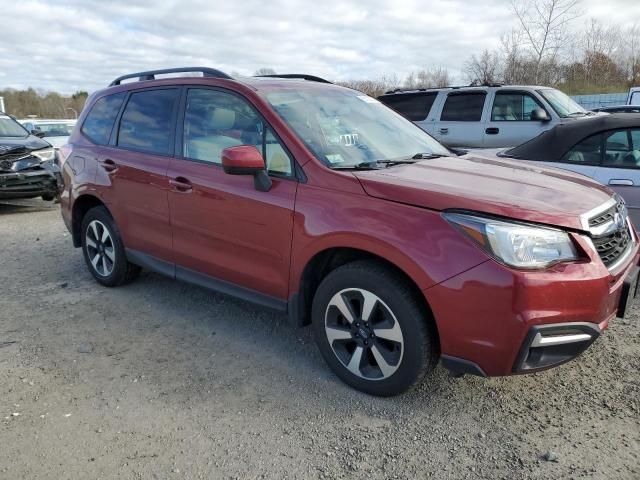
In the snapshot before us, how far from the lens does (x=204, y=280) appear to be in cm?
379

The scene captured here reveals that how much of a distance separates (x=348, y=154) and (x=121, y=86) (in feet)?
8.46

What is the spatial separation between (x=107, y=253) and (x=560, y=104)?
24.3ft

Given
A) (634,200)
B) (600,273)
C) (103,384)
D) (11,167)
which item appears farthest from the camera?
(11,167)

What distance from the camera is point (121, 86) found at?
184 inches

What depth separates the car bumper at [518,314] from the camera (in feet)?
7.84

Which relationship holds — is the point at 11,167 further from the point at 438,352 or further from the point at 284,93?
the point at 438,352

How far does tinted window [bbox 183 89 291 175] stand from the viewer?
129 inches

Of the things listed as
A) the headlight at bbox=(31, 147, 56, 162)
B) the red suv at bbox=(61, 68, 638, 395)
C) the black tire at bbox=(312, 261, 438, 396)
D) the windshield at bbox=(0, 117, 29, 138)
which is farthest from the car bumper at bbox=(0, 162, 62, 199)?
the black tire at bbox=(312, 261, 438, 396)

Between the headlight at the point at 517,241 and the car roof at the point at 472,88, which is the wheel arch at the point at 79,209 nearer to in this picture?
the headlight at the point at 517,241

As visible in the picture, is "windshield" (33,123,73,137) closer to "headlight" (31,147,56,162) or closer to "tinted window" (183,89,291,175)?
"headlight" (31,147,56,162)

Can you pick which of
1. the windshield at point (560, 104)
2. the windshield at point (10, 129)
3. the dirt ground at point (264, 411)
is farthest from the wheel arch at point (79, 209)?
the windshield at point (560, 104)

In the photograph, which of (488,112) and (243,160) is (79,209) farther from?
(488,112)

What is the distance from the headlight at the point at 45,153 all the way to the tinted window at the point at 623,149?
866 cm

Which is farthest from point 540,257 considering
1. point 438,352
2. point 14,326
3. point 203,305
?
point 14,326
